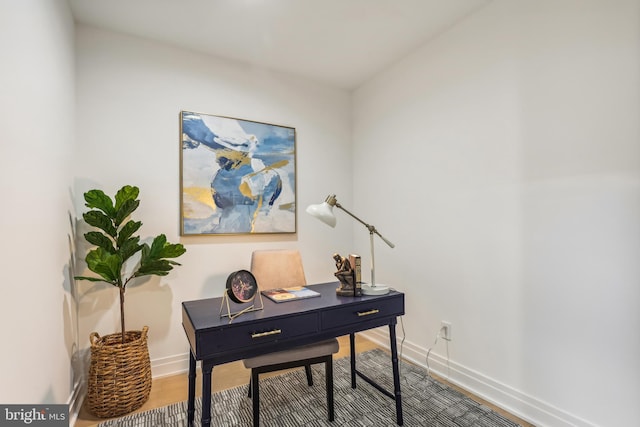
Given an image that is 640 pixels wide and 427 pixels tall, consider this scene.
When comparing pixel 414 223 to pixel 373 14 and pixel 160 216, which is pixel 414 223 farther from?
pixel 160 216

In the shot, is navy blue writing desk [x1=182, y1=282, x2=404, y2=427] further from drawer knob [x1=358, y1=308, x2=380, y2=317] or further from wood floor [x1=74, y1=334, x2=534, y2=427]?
wood floor [x1=74, y1=334, x2=534, y2=427]

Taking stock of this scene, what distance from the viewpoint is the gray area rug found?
1850 mm

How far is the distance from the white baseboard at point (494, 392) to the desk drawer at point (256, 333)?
4.30 ft

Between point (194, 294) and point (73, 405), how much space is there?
0.95 meters

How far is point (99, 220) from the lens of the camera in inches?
76.5

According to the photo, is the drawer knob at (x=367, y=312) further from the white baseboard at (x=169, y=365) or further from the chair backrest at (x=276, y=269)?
the white baseboard at (x=169, y=365)

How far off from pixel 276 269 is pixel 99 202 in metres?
1.18

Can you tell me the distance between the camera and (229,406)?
202 centimetres

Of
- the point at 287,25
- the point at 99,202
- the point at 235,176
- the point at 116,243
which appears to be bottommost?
the point at 116,243

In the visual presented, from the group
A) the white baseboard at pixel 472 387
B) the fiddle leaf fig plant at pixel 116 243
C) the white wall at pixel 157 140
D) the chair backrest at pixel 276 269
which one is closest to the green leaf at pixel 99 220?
the fiddle leaf fig plant at pixel 116 243

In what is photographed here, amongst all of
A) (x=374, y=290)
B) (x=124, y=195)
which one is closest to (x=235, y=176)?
(x=124, y=195)

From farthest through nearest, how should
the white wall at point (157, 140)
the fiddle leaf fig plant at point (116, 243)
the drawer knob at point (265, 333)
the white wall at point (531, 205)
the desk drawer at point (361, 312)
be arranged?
1. the white wall at point (157, 140)
2. the fiddle leaf fig plant at point (116, 243)
3. the desk drawer at point (361, 312)
4. the white wall at point (531, 205)
5. the drawer knob at point (265, 333)

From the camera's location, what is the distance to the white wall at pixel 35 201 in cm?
117

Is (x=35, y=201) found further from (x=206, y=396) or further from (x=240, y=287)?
(x=206, y=396)
